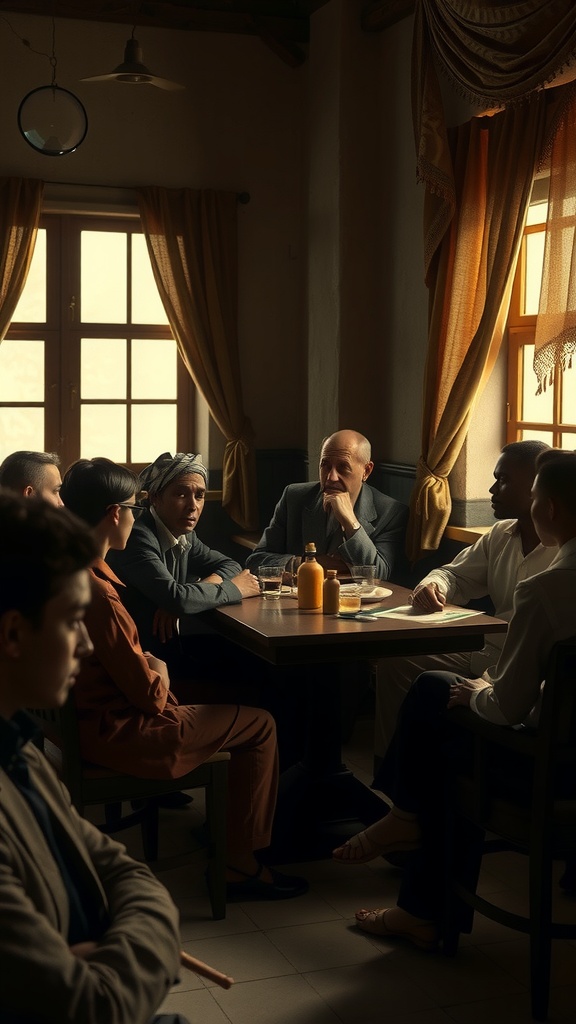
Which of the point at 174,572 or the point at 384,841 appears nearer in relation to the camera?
the point at 384,841

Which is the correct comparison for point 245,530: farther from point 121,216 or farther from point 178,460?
point 178,460

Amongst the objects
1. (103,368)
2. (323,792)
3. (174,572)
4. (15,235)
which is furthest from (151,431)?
(323,792)

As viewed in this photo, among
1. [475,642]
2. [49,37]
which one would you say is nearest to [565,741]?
[475,642]

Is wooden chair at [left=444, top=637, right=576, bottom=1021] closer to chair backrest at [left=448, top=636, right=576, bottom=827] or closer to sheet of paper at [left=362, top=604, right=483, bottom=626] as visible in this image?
chair backrest at [left=448, top=636, right=576, bottom=827]

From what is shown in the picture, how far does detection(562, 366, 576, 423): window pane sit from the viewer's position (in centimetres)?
456

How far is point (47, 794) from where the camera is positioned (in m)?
1.47

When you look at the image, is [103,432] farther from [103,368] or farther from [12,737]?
Answer: [12,737]

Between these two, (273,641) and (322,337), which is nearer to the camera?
(273,641)

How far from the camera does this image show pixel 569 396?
4582mm

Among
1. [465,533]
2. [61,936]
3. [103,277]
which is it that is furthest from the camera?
[103,277]

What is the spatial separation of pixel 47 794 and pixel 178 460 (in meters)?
2.48

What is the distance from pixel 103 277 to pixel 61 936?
5.04m

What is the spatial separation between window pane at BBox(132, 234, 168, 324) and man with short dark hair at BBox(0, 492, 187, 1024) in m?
4.82

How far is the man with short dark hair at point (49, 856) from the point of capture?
130 centimetres
